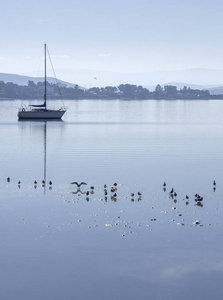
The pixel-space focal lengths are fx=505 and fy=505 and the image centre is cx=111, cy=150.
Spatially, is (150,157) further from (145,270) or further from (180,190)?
(145,270)

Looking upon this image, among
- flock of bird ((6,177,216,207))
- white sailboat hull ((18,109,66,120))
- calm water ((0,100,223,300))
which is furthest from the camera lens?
white sailboat hull ((18,109,66,120))

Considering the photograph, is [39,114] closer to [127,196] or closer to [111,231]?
[127,196]

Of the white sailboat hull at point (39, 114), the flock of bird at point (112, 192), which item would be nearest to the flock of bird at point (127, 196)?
the flock of bird at point (112, 192)

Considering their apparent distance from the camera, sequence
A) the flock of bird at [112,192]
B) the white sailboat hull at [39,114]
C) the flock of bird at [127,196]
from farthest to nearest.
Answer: the white sailboat hull at [39,114], the flock of bird at [112,192], the flock of bird at [127,196]

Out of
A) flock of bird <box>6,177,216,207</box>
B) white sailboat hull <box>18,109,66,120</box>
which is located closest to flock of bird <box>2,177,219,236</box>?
flock of bird <box>6,177,216,207</box>

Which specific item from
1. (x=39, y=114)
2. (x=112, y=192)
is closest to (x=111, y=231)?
(x=112, y=192)

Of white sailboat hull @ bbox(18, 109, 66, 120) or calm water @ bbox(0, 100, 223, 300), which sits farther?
white sailboat hull @ bbox(18, 109, 66, 120)

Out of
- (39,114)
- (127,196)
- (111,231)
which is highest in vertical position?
(39,114)

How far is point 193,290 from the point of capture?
899 inches

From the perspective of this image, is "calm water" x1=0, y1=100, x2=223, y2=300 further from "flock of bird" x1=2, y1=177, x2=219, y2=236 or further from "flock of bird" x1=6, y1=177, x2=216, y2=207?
"flock of bird" x1=6, y1=177, x2=216, y2=207

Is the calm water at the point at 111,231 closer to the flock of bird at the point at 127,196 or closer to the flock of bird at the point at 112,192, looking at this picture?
the flock of bird at the point at 127,196

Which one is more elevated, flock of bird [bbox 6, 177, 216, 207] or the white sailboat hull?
the white sailboat hull

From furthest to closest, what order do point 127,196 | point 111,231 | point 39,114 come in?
point 39,114 → point 127,196 → point 111,231

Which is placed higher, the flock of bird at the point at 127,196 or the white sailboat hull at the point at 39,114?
the white sailboat hull at the point at 39,114
